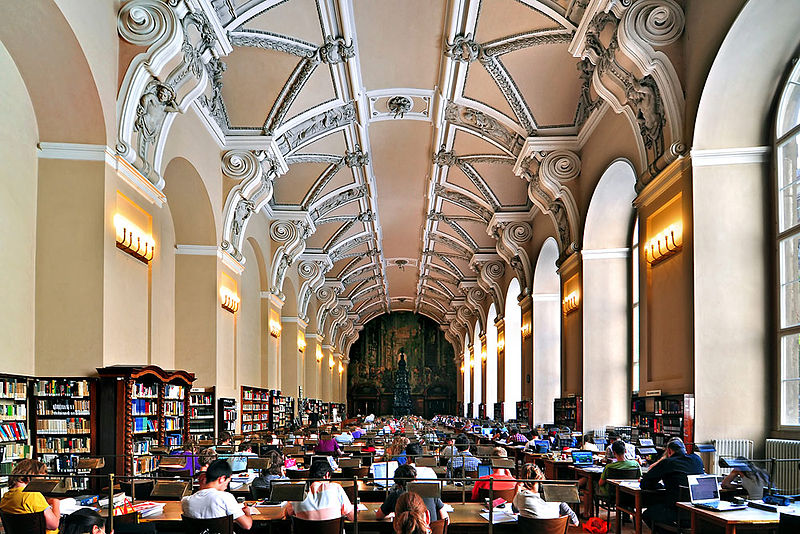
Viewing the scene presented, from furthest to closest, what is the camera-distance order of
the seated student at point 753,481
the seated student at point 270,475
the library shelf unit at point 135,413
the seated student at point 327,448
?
the seated student at point 327,448
the library shelf unit at point 135,413
the seated student at point 270,475
the seated student at point 753,481

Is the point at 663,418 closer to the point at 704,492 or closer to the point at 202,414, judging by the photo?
the point at 704,492

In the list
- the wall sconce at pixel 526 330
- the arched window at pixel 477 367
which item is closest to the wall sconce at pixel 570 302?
the wall sconce at pixel 526 330

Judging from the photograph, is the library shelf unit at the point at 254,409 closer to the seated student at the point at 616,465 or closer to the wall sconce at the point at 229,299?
the wall sconce at the point at 229,299

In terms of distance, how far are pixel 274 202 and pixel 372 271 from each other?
15589 millimetres

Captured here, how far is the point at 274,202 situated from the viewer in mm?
22375

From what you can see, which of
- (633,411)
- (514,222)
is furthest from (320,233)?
(633,411)

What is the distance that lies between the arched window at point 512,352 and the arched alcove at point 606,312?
11.7 meters

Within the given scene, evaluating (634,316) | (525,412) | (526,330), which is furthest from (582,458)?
(526,330)

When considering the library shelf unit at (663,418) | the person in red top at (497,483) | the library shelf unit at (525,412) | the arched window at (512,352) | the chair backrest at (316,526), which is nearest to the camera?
the chair backrest at (316,526)

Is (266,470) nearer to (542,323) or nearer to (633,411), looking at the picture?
(633,411)

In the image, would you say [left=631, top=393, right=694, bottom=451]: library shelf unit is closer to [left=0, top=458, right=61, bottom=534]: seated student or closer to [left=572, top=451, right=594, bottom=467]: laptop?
[left=572, top=451, right=594, bottom=467]: laptop

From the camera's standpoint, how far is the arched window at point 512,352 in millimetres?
28484

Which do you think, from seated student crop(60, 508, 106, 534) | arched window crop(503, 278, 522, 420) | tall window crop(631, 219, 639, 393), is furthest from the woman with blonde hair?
arched window crop(503, 278, 522, 420)

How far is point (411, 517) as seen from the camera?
4.51 m
